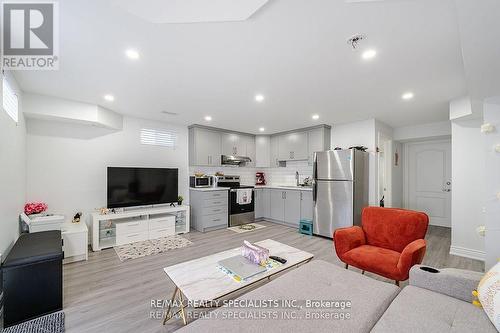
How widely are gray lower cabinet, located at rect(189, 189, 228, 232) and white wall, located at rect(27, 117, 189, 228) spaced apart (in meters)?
1.35

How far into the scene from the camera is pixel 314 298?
4.55ft

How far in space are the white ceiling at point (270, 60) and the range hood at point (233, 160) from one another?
1947mm

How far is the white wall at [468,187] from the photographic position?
10.9 ft

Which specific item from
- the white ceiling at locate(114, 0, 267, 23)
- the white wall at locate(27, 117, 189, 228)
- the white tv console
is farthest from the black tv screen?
the white ceiling at locate(114, 0, 267, 23)

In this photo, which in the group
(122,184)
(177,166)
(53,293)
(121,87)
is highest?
(121,87)

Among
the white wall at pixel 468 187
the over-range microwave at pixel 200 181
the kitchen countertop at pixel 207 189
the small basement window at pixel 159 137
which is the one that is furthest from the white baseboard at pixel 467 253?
the small basement window at pixel 159 137

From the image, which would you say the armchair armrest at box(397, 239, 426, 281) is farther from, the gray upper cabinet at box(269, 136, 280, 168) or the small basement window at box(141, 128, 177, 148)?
the small basement window at box(141, 128, 177, 148)

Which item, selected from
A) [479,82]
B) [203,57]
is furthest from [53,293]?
[479,82]

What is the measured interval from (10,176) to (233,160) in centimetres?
396

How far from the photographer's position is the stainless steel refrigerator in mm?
4047

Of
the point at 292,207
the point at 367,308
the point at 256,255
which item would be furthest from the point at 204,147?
the point at 367,308

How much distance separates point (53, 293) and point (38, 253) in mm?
401

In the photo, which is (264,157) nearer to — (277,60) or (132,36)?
(277,60)

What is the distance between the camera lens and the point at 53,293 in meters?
1.98
